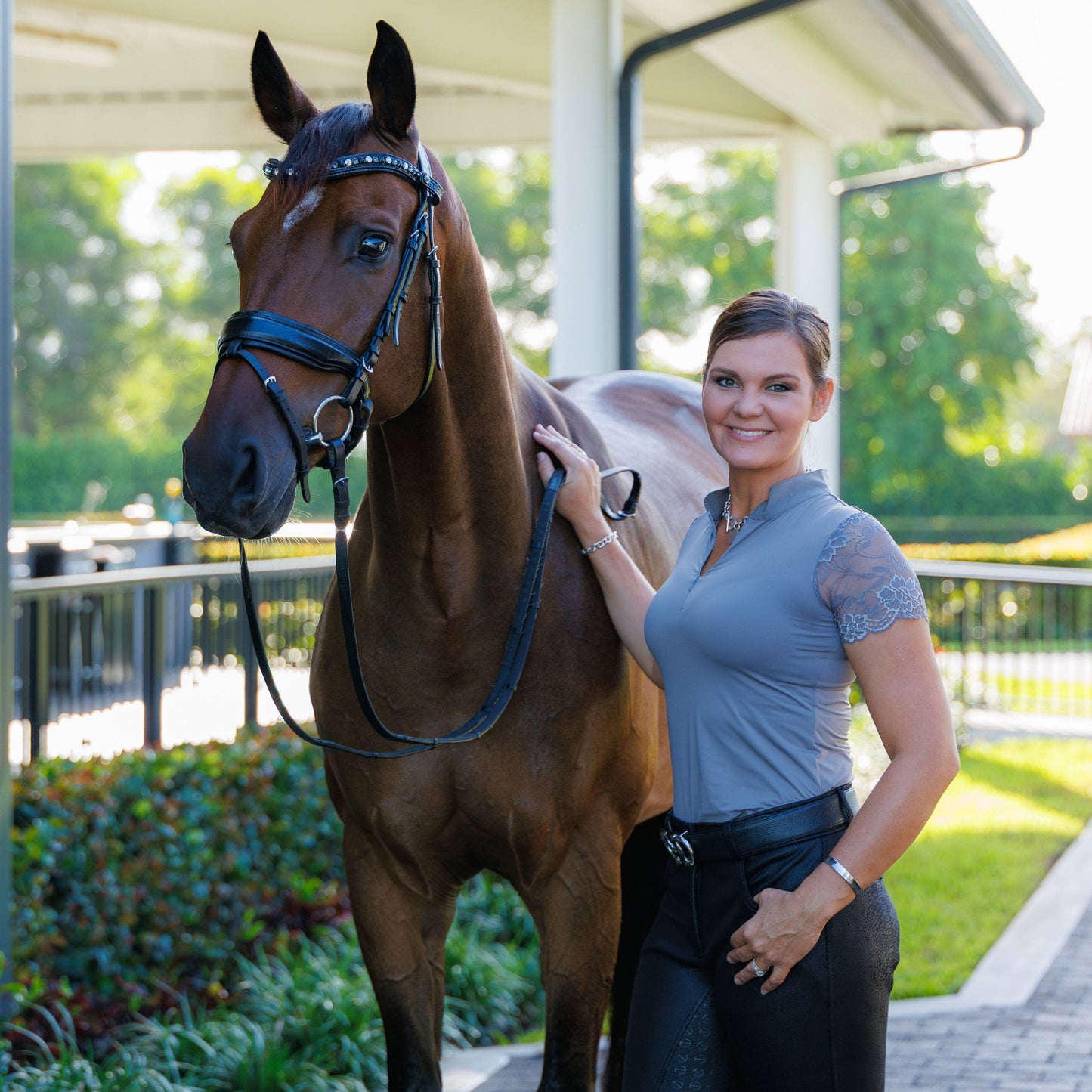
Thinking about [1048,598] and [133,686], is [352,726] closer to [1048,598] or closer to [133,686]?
[133,686]

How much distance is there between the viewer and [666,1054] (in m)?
1.93

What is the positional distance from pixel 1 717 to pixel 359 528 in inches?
70.4

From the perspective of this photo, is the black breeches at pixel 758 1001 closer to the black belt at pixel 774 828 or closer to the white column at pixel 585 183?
the black belt at pixel 774 828

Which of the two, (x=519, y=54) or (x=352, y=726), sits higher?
(x=519, y=54)

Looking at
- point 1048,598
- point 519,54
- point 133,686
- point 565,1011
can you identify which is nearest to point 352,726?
point 565,1011

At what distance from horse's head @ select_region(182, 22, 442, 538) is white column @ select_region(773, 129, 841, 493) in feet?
20.9

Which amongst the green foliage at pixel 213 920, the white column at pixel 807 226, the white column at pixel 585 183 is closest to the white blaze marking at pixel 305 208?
the green foliage at pixel 213 920

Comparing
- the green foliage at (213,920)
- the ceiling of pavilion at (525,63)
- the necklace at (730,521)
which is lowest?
the green foliage at (213,920)

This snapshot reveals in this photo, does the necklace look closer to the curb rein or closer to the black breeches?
the curb rein

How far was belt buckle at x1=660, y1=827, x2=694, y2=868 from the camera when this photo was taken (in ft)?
6.48

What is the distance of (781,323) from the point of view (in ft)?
6.61

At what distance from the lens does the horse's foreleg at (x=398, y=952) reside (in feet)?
8.11

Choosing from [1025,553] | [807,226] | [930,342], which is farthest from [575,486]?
[930,342]

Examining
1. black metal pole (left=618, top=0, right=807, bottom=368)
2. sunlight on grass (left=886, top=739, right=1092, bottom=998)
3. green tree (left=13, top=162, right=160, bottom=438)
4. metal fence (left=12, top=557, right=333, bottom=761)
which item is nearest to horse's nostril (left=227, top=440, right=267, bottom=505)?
metal fence (left=12, top=557, right=333, bottom=761)
